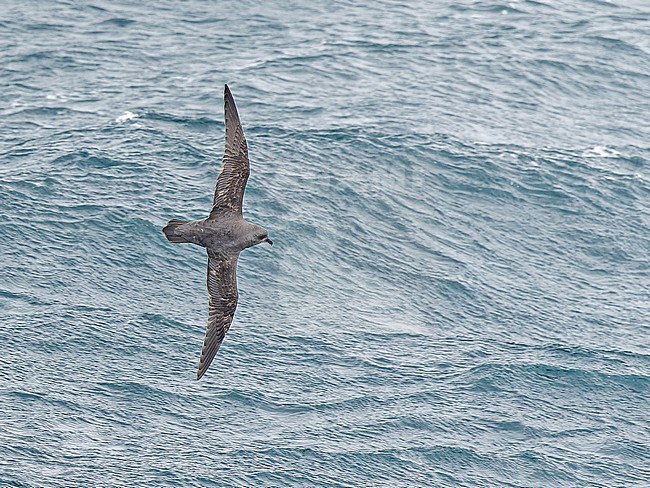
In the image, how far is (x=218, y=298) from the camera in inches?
1410

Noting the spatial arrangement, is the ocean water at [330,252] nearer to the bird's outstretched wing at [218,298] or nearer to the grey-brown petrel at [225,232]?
the bird's outstretched wing at [218,298]

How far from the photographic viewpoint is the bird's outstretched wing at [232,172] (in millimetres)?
34531

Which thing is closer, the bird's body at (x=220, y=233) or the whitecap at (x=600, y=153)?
the bird's body at (x=220, y=233)

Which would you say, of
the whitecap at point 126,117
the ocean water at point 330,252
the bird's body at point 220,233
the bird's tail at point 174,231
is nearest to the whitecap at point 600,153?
the ocean water at point 330,252

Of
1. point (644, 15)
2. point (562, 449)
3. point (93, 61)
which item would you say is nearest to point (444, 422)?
point (562, 449)

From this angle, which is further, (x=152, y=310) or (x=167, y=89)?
(x=167, y=89)

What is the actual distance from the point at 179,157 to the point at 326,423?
1686 cm

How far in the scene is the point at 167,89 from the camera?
67.1 m

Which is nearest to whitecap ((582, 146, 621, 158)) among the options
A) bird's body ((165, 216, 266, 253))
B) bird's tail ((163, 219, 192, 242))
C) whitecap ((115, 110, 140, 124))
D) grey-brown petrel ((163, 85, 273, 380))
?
whitecap ((115, 110, 140, 124))

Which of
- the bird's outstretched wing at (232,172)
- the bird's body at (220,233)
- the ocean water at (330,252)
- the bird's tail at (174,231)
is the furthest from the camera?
the ocean water at (330,252)

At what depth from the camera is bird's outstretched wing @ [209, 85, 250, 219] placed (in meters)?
34.5

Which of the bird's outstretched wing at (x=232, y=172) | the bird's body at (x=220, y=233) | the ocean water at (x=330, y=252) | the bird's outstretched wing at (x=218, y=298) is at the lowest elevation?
the ocean water at (x=330, y=252)

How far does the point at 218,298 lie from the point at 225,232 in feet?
8.78

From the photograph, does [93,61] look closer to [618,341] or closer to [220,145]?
[220,145]
